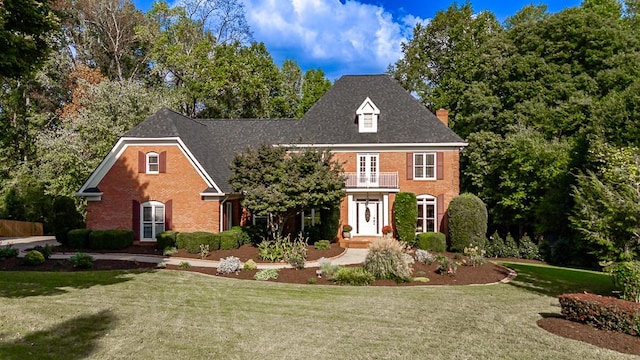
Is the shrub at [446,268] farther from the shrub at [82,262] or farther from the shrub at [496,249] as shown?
the shrub at [82,262]

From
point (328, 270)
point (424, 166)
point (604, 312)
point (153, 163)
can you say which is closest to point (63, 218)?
point (153, 163)

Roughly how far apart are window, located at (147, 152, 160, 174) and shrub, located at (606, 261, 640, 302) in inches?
810

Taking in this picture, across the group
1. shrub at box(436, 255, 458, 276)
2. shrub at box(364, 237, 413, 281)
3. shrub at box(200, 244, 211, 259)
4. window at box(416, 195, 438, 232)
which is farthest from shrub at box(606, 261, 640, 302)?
shrub at box(200, 244, 211, 259)

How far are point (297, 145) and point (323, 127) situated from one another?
4411mm

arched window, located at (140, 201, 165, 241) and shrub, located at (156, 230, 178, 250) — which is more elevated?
arched window, located at (140, 201, 165, 241)

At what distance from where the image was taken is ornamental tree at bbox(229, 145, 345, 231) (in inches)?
768

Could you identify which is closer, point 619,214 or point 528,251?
point 619,214

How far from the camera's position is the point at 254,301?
39.0 ft

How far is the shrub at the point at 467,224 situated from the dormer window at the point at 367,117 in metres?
6.91

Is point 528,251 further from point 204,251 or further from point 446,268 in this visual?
point 204,251

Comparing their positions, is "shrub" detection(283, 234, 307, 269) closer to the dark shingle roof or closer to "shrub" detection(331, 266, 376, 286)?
"shrub" detection(331, 266, 376, 286)

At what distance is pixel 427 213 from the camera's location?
2616 centimetres

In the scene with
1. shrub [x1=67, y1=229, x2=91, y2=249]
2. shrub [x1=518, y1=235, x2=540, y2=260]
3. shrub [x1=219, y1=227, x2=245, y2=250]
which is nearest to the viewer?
shrub [x1=219, y1=227, x2=245, y2=250]

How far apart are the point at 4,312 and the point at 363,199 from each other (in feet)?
63.5
